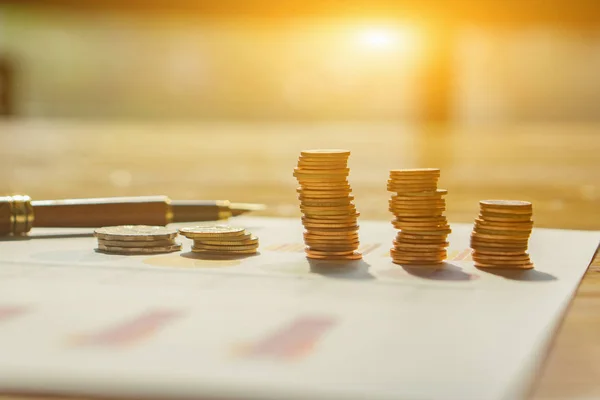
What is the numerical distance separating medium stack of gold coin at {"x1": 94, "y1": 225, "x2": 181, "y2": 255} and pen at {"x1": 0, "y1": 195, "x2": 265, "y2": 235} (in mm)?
211

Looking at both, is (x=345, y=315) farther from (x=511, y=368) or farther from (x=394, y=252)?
(x=394, y=252)

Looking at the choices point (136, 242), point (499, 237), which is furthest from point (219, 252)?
point (499, 237)

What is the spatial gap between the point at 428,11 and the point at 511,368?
6.93m

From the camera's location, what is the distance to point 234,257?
1483mm

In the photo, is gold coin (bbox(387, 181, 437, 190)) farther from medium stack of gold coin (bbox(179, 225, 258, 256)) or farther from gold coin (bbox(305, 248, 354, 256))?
medium stack of gold coin (bbox(179, 225, 258, 256))

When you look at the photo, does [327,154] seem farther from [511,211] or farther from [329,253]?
[511,211]

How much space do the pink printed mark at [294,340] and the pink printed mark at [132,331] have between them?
0.40ft

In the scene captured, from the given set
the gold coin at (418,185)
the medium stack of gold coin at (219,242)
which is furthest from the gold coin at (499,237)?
the medium stack of gold coin at (219,242)

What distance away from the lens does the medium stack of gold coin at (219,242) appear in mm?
1510

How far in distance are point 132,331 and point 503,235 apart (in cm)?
71

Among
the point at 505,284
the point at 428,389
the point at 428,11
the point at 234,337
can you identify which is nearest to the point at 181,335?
the point at 234,337

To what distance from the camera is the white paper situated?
730mm

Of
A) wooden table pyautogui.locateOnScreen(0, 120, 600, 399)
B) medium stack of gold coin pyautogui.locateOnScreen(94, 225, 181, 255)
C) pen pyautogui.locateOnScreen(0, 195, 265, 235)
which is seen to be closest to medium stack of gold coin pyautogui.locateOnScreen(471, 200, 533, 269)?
wooden table pyautogui.locateOnScreen(0, 120, 600, 399)

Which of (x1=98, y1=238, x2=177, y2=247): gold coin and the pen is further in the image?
the pen
